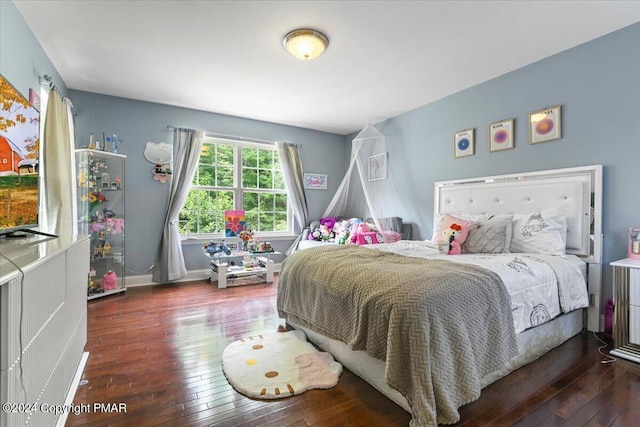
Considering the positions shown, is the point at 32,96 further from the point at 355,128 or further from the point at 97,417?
the point at 355,128

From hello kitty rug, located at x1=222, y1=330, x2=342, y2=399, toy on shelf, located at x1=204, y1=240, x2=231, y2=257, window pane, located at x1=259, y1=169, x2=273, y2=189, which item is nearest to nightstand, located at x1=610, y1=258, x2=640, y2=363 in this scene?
hello kitty rug, located at x1=222, y1=330, x2=342, y2=399

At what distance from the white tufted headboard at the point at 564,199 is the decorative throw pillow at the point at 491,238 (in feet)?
1.36

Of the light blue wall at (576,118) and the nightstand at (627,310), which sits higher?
the light blue wall at (576,118)

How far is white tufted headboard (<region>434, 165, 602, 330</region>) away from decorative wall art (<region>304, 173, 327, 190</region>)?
2.54 m

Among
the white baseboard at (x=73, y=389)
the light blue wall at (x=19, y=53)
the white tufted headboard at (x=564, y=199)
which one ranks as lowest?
the white baseboard at (x=73, y=389)

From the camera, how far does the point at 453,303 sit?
4.79ft

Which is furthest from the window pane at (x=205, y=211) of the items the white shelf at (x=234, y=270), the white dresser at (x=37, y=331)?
the white dresser at (x=37, y=331)

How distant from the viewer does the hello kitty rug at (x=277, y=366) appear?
66.9 inches

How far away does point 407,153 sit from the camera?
14.0ft

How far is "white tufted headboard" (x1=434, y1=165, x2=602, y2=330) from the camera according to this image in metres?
2.47

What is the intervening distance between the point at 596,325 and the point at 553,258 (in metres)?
0.74

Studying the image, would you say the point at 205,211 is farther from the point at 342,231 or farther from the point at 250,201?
the point at 342,231

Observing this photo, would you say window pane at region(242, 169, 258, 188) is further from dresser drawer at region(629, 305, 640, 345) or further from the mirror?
dresser drawer at region(629, 305, 640, 345)

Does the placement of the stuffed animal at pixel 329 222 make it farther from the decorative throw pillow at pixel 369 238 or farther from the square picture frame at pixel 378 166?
the square picture frame at pixel 378 166
